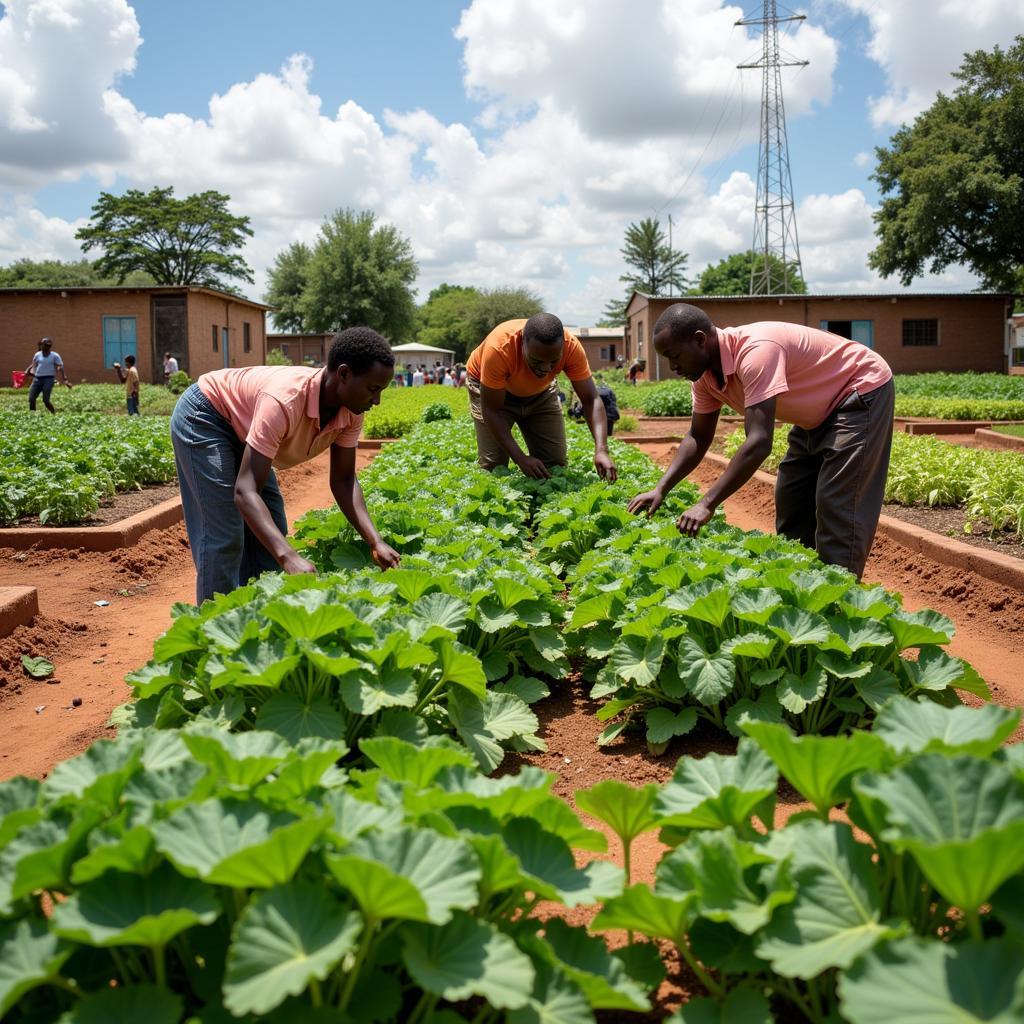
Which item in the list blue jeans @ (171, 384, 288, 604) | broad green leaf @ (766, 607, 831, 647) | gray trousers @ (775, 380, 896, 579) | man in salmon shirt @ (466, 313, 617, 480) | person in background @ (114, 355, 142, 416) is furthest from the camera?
person in background @ (114, 355, 142, 416)

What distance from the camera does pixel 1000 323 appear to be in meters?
34.6

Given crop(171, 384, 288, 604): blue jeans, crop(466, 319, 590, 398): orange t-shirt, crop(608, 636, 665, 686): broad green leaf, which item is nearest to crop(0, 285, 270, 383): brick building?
crop(466, 319, 590, 398): orange t-shirt

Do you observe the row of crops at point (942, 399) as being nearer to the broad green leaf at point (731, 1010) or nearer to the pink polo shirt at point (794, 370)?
the pink polo shirt at point (794, 370)

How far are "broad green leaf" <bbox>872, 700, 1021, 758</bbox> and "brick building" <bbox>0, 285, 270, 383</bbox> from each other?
3163cm

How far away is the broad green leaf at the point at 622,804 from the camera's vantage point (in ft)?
6.99

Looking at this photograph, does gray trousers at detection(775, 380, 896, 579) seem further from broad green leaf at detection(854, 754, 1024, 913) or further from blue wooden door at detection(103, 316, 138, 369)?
blue wooden door at detection(103, 316, 138, 369)

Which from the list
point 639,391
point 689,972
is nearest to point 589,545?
point 689,972

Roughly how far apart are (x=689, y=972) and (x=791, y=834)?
2.14ft

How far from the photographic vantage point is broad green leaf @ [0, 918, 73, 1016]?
1557 mm

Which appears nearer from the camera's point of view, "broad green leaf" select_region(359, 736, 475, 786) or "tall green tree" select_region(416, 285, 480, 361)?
"broad green leaf" select_region(359, 736, 475, 786)

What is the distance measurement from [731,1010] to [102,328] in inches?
1333

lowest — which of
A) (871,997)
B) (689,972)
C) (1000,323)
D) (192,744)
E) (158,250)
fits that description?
(689,972)

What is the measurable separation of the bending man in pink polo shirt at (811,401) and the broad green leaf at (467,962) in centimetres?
328

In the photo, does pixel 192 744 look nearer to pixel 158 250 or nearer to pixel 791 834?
pixel 791 834
